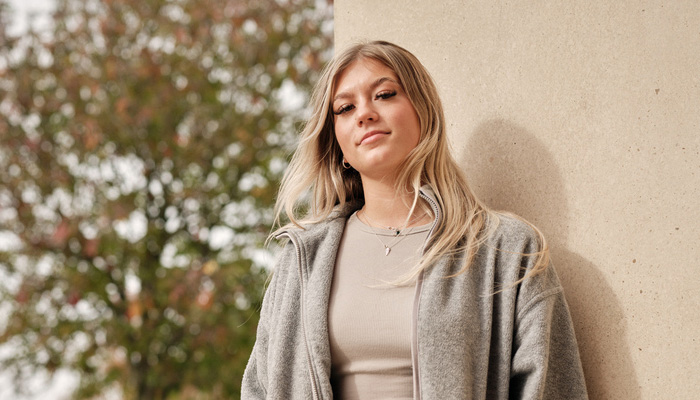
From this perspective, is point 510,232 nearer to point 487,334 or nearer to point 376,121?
point 487,334

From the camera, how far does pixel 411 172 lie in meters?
2.04

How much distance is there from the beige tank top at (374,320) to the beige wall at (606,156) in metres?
0.36

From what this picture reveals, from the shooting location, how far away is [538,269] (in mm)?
1740

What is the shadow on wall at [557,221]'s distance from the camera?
5.60ft

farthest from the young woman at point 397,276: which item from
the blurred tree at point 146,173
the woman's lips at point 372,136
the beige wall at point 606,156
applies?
the blurred tree at point 146,173

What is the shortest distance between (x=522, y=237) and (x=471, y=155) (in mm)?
508

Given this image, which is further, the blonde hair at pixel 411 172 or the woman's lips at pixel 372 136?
the woman's lips at pixel 372 136

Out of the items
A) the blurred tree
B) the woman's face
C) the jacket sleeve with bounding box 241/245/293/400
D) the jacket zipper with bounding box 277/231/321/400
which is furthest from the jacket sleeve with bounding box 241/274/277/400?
the blurred tree

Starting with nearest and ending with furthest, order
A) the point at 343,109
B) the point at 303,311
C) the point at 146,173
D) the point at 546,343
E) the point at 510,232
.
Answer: the point at 546,343 → the point at 510,232 → the point at 303,311 → the point at 343,109 → the point at 146,173

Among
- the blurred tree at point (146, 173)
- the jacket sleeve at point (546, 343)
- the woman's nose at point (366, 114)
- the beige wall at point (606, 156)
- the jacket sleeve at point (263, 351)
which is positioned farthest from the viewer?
the blurred tree at point (146, 173)

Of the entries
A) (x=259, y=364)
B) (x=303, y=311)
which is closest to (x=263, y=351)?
(x=259, y=364)

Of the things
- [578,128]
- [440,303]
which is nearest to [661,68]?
[578,128]

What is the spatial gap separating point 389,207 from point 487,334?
498 mm

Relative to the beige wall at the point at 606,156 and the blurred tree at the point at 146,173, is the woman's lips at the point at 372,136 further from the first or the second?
the blurred tree at the point at 146,173
